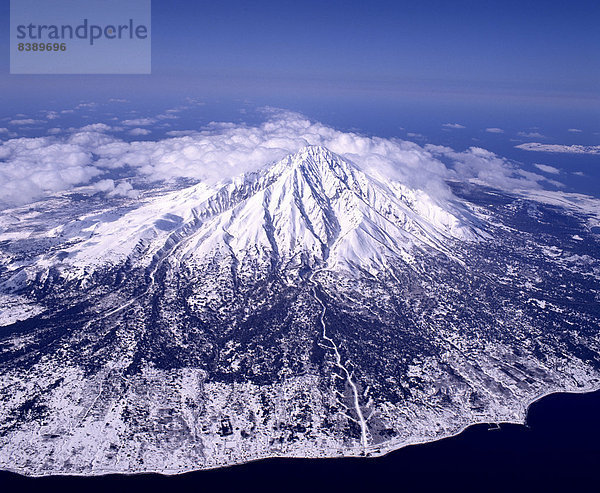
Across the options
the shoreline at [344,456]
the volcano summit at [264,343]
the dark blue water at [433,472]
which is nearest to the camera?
the dark blue water at [433,472]

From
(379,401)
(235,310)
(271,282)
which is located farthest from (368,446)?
(271,282)

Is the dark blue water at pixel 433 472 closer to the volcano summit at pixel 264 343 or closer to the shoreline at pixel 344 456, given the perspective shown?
the shoreline at pixel 344 456

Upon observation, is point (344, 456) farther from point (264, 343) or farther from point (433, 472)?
point (264, 343)

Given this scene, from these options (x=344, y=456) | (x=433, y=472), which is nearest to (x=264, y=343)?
(x=344, y=456)

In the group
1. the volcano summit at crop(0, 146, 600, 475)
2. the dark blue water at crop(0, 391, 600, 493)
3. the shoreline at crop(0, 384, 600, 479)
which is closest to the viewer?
the dark blue water at crop(0, 391, 600, 493)

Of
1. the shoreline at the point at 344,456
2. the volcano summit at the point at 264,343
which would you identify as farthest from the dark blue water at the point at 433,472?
the volcano summit at the point at 264,343

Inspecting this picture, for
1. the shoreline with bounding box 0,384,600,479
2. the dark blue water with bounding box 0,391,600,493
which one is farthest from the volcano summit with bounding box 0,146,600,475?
the dark blue water with bounding box 0,391,600,493

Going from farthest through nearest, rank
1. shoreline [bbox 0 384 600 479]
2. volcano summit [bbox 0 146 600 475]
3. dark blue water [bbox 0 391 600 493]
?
volcano summit [bbox 0 146 600 475] → shoreline [bbox 0 384 600 479] → dark blue water [bbox 0 391 600 493]

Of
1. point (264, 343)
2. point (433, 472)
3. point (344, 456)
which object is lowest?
point (433, 472)

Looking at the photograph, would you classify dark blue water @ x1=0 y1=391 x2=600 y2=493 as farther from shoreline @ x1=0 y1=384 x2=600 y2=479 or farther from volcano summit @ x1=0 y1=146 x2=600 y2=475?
volcano summit @ x1=0 y1=146 x2=600 y2=475
